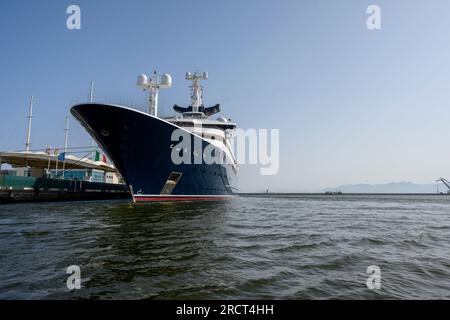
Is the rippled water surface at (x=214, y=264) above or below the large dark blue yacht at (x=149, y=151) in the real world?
below

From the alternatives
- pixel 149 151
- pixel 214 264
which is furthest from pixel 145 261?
pixel 149 151

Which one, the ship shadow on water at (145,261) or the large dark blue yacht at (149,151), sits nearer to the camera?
the ship shadow on water at (145,261)

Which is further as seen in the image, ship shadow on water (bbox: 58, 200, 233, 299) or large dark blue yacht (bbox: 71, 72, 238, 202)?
large dark blue yacht (bbox: 71, 72, 238, 202)

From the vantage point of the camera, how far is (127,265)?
6773mm

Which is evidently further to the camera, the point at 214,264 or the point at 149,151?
the point at 149,151

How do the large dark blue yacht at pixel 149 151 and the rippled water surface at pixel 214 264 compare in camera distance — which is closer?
the rippled water surface at pixel 214 264

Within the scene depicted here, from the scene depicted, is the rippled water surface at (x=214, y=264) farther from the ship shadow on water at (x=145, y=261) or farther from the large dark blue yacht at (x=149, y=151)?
the large dark blue yacht at (x=149, y=151)

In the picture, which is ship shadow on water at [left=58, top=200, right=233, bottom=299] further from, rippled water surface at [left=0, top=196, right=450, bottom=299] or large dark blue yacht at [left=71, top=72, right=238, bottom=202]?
large dark blue yacht at [left=71, top=72, right=238, bottom=202]

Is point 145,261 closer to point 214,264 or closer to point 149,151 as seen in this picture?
point 214,264

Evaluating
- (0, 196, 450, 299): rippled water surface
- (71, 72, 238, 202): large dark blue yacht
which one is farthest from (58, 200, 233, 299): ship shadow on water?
(71, 72, 238, 202): large dark blue yacht

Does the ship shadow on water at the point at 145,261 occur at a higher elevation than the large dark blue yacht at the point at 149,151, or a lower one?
lower

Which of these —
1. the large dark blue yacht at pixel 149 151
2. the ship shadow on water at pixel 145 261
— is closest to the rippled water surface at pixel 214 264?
the ship shadow on water at pixel 145 261

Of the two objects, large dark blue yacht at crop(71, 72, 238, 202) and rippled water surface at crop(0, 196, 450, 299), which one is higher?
large dark blue yacht at crop(71, 72, 238, 202)
